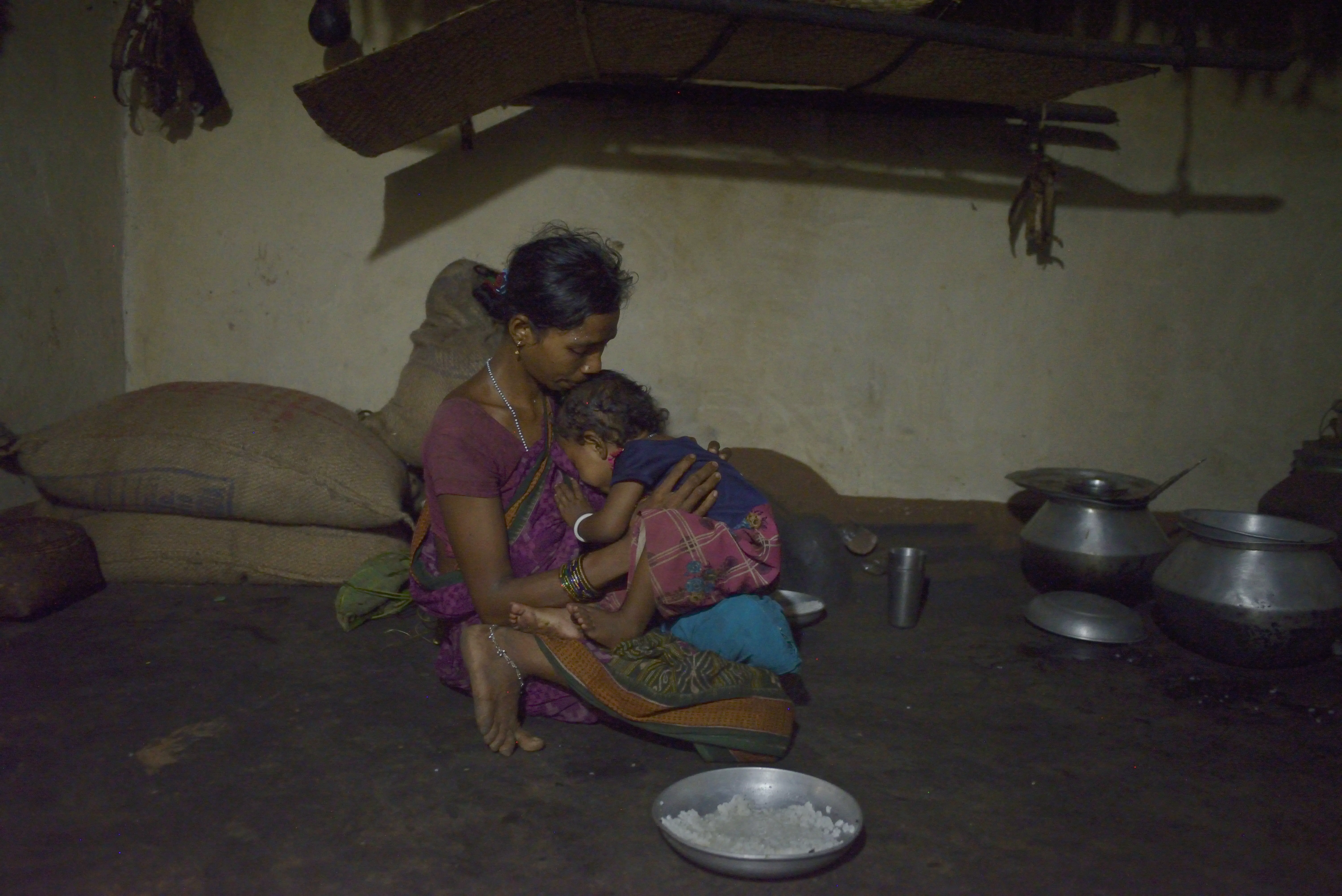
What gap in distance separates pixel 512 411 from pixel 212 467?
1579 millimetres

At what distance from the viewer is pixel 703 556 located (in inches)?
104

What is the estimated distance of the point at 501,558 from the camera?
2602 millimetres

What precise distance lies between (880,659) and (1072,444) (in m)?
1.86

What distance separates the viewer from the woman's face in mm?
2691

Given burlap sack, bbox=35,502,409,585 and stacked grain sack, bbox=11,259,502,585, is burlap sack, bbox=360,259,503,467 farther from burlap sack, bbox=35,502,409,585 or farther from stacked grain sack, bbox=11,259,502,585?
burlap sack, bbox=35,502,409,585

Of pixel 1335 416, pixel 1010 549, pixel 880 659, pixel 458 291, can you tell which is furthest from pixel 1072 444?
pixel 458 291

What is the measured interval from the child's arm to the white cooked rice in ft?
2.65

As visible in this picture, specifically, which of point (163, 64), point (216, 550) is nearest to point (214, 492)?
point (216, 550)

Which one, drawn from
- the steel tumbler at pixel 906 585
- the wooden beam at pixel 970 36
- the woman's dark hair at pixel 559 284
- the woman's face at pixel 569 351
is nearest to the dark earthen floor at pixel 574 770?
the steel tumbler at pixel 906 585

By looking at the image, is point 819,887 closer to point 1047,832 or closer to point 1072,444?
point 1047,832

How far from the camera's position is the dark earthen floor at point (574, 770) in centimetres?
208

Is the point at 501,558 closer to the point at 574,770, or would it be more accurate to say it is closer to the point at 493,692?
the point at 493,692

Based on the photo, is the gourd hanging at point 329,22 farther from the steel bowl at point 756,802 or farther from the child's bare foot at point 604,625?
the steel bowl at point 756,802

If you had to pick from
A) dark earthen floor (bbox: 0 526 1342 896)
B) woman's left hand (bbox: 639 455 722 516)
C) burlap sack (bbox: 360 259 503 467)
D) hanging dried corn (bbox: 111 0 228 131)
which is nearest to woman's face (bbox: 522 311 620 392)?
woman's left hand (bbox: 639 455 722 516)
